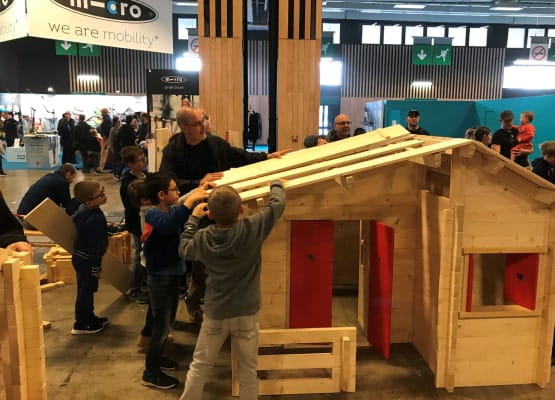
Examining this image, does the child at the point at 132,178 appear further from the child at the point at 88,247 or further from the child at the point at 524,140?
the child at the point at 524,140

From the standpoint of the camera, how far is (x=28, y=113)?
1986 cm

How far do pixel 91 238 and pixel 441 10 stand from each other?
1756 cm

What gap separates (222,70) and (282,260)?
11.9 ft

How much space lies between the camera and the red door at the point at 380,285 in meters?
3.54

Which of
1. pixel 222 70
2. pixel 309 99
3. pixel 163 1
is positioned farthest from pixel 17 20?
pixel 309 99

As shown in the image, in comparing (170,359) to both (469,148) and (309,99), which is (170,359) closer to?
(469,148)

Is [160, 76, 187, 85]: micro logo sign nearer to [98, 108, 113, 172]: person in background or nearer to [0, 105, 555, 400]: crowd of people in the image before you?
[0, 105, 555, 400]: crowd of people

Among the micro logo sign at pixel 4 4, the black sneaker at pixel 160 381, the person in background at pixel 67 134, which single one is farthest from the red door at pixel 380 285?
the person in background at pixel 67 134

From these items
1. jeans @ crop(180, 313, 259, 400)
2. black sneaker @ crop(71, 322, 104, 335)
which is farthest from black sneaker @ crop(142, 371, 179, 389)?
black sneaker @ crop(71, 322, 104, 335)

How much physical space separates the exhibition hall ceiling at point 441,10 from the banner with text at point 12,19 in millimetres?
10912

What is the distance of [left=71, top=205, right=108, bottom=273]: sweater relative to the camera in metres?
3.99

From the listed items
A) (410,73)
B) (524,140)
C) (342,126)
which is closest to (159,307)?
(342,126)

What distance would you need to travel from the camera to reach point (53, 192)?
5.09m

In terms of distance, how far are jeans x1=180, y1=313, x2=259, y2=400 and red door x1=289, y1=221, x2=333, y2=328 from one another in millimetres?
824
